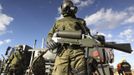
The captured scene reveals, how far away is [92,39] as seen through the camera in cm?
556

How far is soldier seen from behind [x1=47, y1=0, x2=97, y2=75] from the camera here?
18.4ft

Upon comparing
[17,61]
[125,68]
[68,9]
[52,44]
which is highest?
[68,9]

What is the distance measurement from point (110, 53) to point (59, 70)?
17.4 feet

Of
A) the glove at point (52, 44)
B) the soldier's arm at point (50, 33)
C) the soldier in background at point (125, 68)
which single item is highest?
the soldier's arm at point (50, 33)

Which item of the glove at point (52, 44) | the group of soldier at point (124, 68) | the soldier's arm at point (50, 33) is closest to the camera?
the glove at point (52, 44)

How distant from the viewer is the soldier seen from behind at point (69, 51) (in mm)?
5598

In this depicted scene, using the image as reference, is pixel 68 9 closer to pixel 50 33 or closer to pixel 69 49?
pixel 50 33

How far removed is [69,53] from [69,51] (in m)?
0.04

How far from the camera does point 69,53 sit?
565 cm

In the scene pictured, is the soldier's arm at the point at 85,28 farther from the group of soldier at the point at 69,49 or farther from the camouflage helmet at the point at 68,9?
the camouflage helmet at the point at 68,9

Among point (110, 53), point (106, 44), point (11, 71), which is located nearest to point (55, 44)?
point (106, 44)

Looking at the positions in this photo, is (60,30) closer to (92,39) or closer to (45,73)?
(92,39)

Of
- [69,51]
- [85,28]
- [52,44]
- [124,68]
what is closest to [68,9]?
[85,28]

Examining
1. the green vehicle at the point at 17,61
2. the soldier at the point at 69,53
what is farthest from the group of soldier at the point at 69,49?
the green vehicle at the point at 17,61
